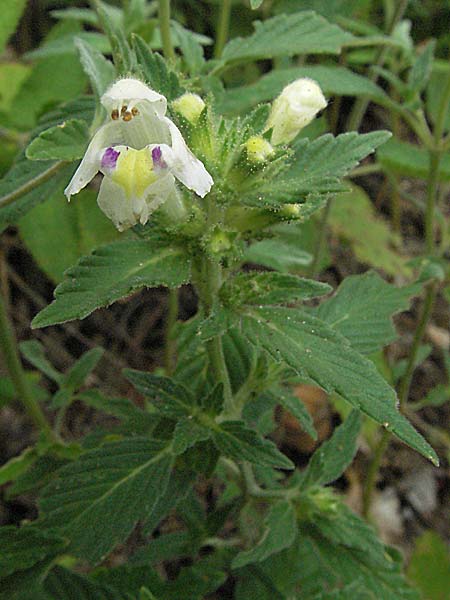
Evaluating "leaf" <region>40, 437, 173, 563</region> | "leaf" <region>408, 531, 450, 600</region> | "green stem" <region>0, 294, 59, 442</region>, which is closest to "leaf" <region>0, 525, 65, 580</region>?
"leaf" <region>40, 437, 173, 563</region>

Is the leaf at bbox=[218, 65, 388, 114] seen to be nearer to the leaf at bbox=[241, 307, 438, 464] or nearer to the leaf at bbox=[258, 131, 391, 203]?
the leaf at bbox=[258, 131, 391, 203]

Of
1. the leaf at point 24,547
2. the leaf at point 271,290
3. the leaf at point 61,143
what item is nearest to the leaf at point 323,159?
the leaf at point 271,290

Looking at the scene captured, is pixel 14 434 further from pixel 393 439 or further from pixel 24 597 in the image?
pixel 393 439

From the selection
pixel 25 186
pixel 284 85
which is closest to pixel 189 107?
pixel 25 186

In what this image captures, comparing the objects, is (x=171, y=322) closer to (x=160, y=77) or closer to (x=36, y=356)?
(x=36, y=356)

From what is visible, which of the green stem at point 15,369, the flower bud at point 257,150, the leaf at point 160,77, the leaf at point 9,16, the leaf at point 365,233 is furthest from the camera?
the leaf at point 365,233

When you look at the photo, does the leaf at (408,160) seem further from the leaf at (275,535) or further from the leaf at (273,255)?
the leaf at (275,535)
